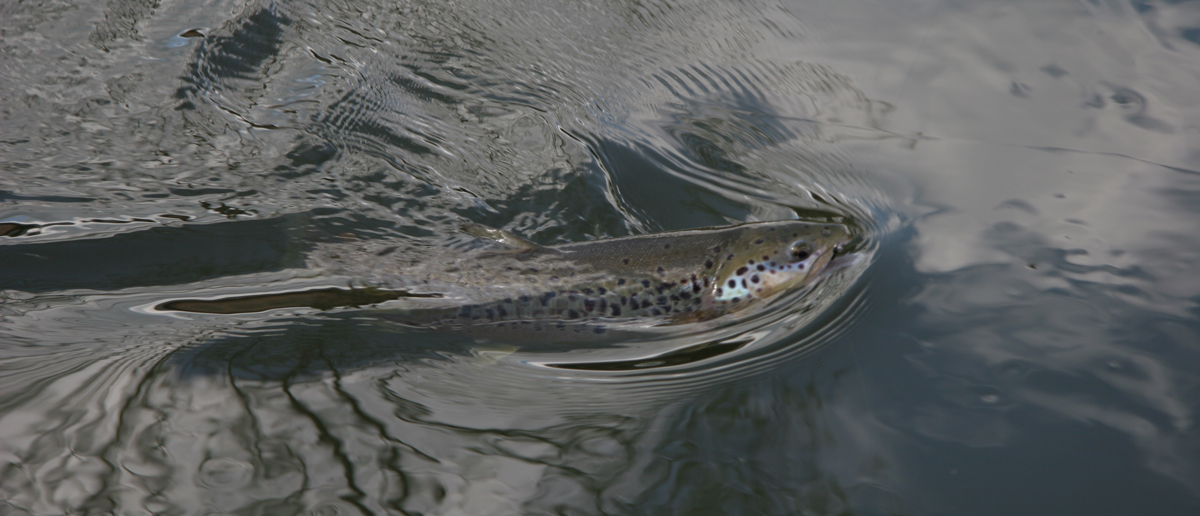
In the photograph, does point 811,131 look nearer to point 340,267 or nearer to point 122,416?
point 340,267

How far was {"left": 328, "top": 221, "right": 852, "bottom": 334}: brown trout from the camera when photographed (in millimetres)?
3672

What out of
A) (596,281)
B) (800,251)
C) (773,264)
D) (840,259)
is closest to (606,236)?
(596,281)

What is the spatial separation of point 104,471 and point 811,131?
14.2 feet

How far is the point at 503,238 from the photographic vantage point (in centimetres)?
405

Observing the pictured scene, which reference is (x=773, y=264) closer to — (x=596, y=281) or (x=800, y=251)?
(x=800, y=251)

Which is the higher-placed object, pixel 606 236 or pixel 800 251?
pixel 606 236

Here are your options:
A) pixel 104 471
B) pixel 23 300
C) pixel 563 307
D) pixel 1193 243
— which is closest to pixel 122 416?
pixel 104 471

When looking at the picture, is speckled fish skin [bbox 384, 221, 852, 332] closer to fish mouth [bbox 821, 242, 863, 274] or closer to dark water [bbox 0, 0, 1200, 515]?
fish mouth [bbox 821, 242, 863, 274]

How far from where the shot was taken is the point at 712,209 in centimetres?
Answer: 457

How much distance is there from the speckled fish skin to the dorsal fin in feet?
0.03

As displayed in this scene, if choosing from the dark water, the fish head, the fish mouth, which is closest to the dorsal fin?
the dark water

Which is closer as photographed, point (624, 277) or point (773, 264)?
point (624, 277)

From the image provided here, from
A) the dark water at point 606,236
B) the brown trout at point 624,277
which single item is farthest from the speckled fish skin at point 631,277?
the dark water at point 606,236

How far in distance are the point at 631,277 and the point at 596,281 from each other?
19 centimetres
